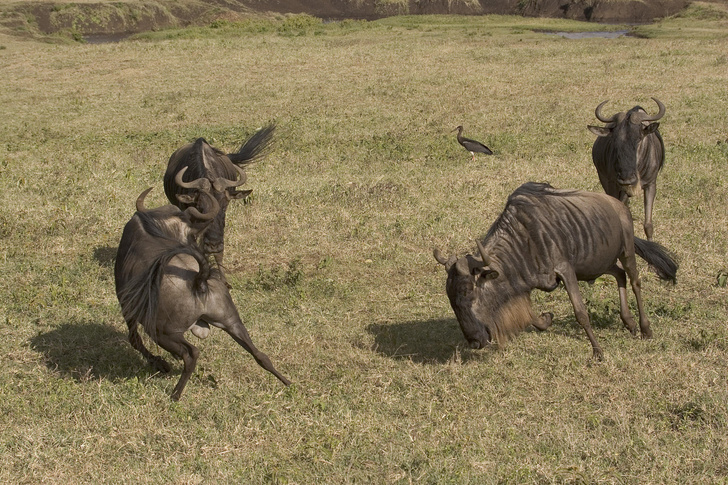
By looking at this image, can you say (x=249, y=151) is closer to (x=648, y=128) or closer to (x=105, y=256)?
(x=105, y=256)

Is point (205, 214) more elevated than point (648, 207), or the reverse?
point (205, 214)

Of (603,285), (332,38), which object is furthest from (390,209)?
(332,38)

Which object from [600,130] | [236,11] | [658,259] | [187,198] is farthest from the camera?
[236,11]

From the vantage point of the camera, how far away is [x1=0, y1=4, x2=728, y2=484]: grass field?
16.7 ft

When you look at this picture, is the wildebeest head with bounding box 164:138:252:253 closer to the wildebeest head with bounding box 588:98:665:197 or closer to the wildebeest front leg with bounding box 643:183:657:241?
the wildebeest head with bounding box 588:98:665:197

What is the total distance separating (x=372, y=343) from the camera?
6.88m

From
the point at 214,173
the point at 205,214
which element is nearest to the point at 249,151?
the point at 214,173

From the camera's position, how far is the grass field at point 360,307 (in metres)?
5.09

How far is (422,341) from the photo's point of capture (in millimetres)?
6938

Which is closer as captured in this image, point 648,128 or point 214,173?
point 214,173

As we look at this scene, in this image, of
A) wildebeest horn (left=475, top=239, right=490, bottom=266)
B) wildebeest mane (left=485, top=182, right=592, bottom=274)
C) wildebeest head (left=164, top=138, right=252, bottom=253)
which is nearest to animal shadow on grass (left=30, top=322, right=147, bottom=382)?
wildebeest head (left=164, top=138, right=252, bottom=253)

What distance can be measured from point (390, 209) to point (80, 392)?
533cm

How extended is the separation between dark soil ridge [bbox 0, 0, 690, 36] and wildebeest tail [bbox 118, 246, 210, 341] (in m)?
34.9

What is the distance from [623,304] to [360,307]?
240cm
